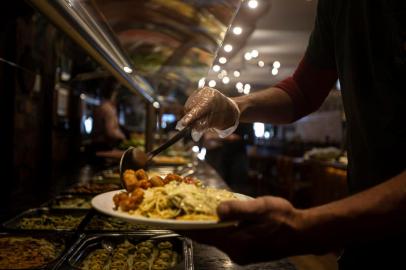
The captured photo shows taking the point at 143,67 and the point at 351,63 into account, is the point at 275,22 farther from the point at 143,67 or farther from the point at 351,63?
the point at 351,63

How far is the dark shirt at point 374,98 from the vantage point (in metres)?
1.08

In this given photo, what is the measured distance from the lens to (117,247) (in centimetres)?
160

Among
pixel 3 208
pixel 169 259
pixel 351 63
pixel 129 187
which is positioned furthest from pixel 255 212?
pixel 3 208

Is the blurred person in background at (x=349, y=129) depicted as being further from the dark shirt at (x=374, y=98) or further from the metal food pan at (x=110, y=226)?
the metal food pan at (x=110, y=226)

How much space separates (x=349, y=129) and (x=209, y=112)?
522mm

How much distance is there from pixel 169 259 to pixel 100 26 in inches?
41.1

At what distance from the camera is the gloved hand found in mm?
1450

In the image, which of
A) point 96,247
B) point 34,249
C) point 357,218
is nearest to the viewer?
point 357,218

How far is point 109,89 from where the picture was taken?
16.0ft

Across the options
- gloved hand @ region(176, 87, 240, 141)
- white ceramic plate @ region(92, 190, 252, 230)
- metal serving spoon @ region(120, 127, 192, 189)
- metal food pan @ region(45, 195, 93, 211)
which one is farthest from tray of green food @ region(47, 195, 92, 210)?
white ceramic plate @ region(92, 190, 252, 230)

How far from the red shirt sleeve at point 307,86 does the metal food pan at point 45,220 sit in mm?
1082

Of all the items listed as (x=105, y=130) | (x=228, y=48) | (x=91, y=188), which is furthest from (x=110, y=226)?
(x=228, y=48)

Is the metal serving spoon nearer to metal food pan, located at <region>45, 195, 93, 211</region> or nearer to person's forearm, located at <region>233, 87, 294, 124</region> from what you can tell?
person's forearm, located at <region>233, 87, 294, 124</region>

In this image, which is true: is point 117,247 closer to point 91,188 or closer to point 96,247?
point 96,247
